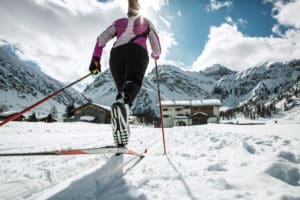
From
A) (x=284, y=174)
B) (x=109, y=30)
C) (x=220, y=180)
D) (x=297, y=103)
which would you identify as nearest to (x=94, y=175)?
(x=220, y=180)

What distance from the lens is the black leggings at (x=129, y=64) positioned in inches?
107

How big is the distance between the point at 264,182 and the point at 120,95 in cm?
170

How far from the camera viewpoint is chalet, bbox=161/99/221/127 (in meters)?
60.3

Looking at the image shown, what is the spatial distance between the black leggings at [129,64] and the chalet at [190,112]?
58973 millimetres

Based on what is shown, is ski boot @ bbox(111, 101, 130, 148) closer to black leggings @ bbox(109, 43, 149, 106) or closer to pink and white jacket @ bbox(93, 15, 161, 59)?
black leggings @ bbox(109, 43, 149, 106)

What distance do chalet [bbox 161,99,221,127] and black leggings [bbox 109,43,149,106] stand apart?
5897 centimetres

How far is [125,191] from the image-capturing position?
1262 millimetres

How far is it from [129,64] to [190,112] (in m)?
63.4

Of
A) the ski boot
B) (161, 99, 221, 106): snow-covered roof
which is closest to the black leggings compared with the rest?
the ski boot

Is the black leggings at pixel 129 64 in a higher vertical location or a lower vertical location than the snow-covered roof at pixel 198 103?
lower

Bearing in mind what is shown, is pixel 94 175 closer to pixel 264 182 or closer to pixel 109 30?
pixel 264 182

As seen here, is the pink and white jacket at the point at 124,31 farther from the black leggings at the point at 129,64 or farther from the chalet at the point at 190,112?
the chalet at the point at 190,112

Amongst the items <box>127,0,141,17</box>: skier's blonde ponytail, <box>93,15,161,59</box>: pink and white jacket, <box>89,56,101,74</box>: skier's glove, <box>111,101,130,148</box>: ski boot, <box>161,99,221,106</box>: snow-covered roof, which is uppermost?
<box>161,99,221,106</box>: snow-covered roof

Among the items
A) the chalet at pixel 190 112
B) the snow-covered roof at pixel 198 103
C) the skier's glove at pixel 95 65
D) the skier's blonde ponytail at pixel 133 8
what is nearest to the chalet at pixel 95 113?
the chalet at pixel 190 112
